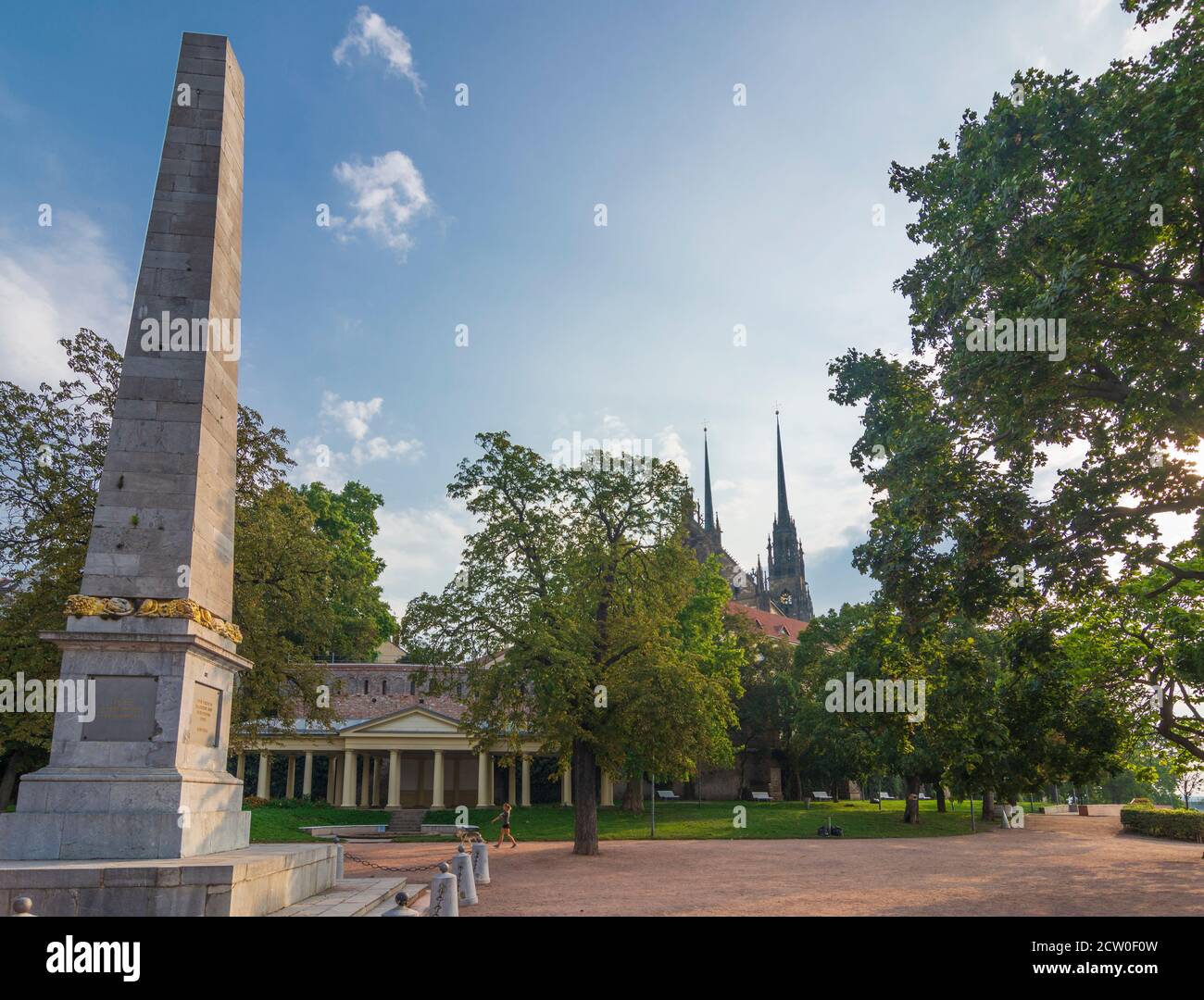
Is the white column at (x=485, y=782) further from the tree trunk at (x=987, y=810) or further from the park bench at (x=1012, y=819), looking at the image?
the tree trunk at (x=987, y=810)

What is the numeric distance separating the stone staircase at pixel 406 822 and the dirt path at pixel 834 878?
21.2 ft

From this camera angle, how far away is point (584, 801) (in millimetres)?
26672

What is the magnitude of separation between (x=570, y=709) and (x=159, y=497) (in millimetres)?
16068

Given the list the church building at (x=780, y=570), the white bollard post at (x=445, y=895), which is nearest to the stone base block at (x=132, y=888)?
the white bollard post at (x=445, y=895)

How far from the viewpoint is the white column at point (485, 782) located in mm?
45094

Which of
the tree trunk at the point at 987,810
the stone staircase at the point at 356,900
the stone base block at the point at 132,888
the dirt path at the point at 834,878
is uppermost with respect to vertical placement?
the stone base block at the point at 132,888

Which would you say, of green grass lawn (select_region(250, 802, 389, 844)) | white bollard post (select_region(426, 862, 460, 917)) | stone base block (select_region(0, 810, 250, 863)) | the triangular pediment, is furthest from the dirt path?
the triangular pediment

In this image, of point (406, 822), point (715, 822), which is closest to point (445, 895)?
point (406, 822)

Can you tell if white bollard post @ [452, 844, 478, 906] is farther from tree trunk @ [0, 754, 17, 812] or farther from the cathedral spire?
the cathedral spire

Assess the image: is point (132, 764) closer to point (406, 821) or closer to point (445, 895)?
point (445, 895)

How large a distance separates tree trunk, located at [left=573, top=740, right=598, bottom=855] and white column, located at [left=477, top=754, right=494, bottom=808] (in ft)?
63.7

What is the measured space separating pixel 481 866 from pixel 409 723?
27.5 meters

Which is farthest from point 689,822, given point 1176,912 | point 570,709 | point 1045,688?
point 1176,912

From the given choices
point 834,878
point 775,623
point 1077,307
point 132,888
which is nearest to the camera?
point 132,888
